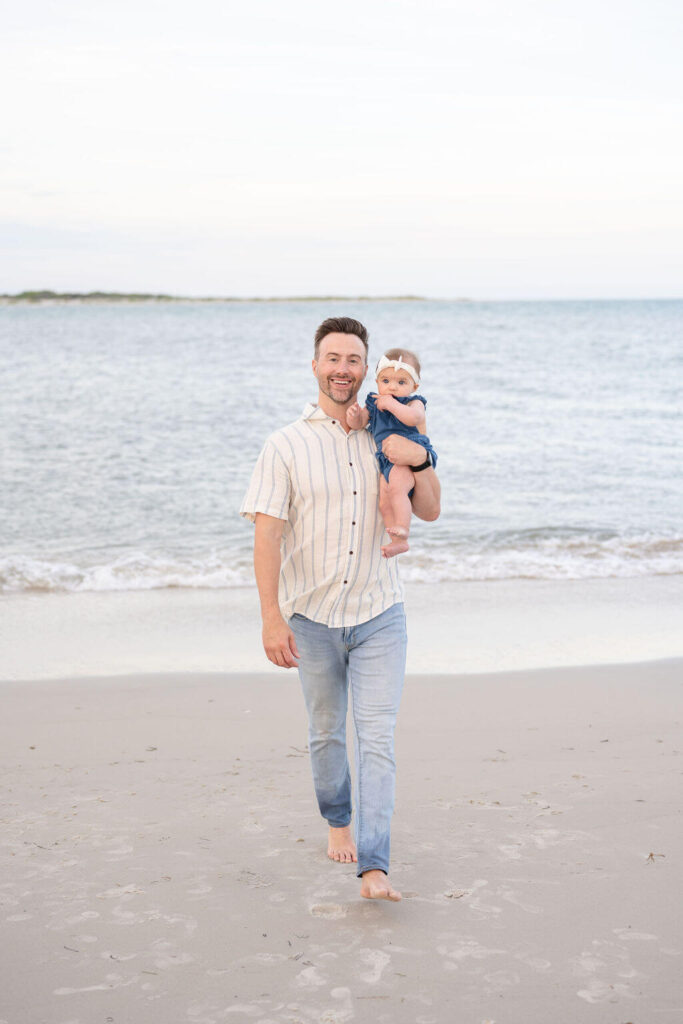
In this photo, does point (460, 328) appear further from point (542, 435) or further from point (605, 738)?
point (605, 738)

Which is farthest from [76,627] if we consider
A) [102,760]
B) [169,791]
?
[169,791]

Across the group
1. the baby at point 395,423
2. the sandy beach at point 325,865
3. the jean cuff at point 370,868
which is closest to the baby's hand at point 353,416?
the baby at point 395,423

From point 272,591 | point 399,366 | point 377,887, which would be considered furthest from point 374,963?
point 399,366

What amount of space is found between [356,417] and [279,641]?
797mm

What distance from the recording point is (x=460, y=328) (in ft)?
204

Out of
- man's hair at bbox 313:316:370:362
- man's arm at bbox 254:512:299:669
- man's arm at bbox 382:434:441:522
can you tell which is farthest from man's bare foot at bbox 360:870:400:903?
man's hair at bbox 313:316:370:362

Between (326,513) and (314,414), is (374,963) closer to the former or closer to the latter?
(326,513)

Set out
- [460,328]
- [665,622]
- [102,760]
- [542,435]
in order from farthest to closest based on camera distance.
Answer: [460,328]
[542,435]
[665,622]
[102,760]

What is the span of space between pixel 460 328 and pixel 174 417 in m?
43.3

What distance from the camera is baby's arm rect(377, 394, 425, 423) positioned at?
3.36m

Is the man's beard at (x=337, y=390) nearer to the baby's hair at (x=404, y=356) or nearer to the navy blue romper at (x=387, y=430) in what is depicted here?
the navy blue romper at (x=387, y=430)

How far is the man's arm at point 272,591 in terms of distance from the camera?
321 cm

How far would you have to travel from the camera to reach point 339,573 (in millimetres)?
3371

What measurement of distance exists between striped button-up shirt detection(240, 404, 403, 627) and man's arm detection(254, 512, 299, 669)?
5cm
